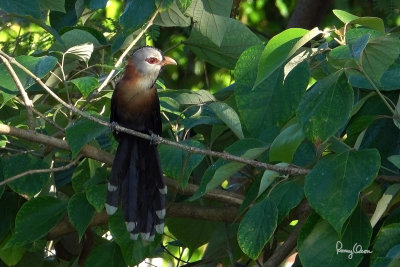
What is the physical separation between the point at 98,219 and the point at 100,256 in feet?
1.01

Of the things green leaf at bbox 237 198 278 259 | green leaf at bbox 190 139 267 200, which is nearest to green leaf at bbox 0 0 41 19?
green leaf at bbox 190 139 267 200

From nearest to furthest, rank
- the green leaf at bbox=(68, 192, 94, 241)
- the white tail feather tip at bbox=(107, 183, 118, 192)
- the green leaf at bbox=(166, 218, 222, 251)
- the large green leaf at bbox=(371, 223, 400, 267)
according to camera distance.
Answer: the large green leaf at bbox=(371, 223, 400, 267)
the green leaf at bbox=(68, 192, 94, 241)
the white tail feather tip at bbox=(107, 183, 118, 192)
the green leaf at bbox=(166, 218, 222, 251)

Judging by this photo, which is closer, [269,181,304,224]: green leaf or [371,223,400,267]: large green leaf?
[371,223,400,267]: large green leaf

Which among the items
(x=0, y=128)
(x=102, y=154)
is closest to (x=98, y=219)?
(x=102, y=154)

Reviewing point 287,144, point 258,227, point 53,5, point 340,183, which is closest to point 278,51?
point 287,144

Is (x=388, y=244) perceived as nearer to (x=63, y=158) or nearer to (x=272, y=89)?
(x=272, y=89)

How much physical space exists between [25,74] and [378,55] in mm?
1259

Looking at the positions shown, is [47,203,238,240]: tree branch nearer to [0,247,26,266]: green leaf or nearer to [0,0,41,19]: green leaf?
[0,247,26,266]: green leaf

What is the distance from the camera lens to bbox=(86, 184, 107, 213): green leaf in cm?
311

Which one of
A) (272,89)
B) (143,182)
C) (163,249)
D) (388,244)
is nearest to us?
(388,244)

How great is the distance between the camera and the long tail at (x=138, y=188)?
3.27 m

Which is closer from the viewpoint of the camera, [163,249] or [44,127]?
[44,127]

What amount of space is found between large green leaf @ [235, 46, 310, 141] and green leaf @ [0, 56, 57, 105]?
640mm

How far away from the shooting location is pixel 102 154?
3.26m
